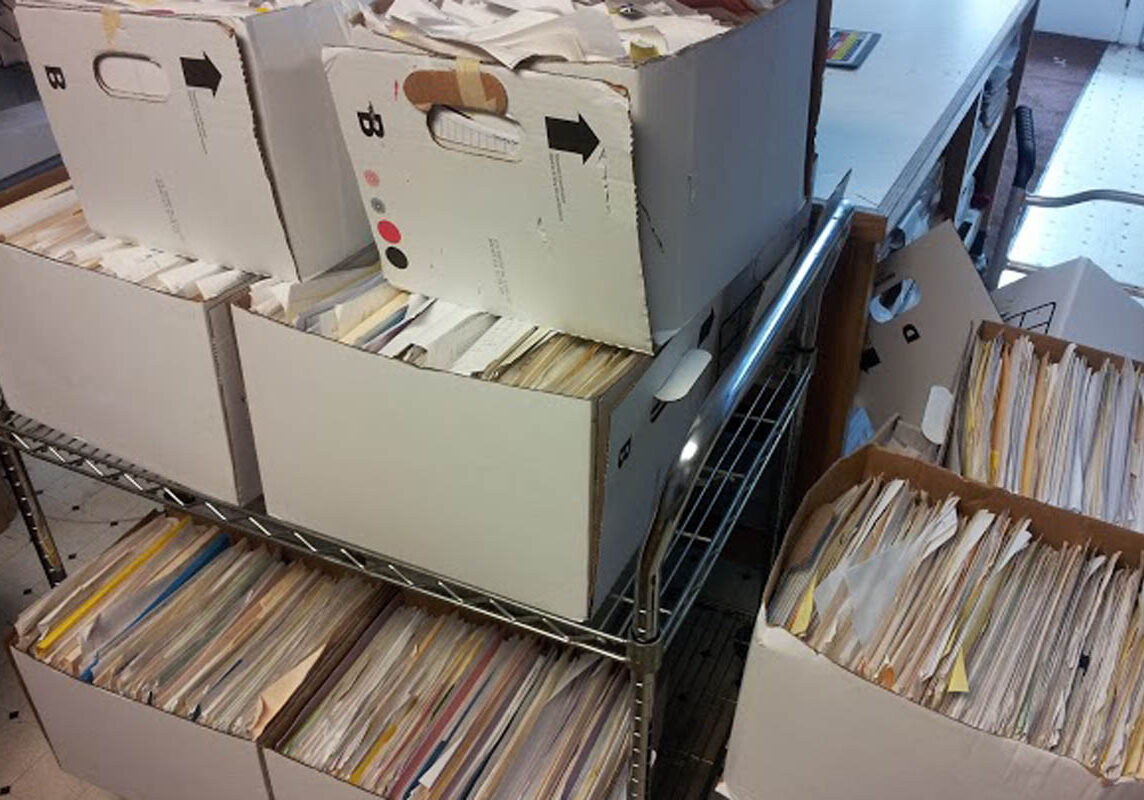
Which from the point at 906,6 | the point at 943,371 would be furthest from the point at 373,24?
the point at 906,6

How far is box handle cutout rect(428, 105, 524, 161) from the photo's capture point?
757 millimetres

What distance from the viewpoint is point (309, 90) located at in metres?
0.86

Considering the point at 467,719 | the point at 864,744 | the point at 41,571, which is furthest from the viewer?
the point at 41,571

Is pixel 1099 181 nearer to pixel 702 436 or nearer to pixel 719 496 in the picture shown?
pixel 719 496

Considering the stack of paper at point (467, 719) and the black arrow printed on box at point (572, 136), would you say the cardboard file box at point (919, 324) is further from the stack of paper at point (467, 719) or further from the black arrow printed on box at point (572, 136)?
the black arrow printed on box at point (572, 136)

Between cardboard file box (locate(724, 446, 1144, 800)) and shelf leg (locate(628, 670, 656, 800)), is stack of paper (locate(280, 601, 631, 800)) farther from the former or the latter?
cardboard file box (locate(724, 446, 1144, 800))

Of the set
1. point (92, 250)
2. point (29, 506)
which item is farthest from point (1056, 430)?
point (29, 506)

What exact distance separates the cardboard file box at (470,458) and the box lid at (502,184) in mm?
99

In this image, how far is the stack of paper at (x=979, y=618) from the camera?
2.72ft

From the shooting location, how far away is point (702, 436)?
2.59 ft

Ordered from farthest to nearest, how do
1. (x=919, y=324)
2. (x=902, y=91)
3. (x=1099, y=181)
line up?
1. (x=1099, y=181)
2. (x=902, y=91)
3. (x=919, y=324)

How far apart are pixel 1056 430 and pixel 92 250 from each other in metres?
1.08

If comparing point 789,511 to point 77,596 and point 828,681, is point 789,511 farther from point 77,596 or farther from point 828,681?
point 77,596

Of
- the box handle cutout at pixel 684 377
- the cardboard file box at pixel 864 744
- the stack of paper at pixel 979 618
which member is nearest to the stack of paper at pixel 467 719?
the cardboard file box at pixel 864 744
